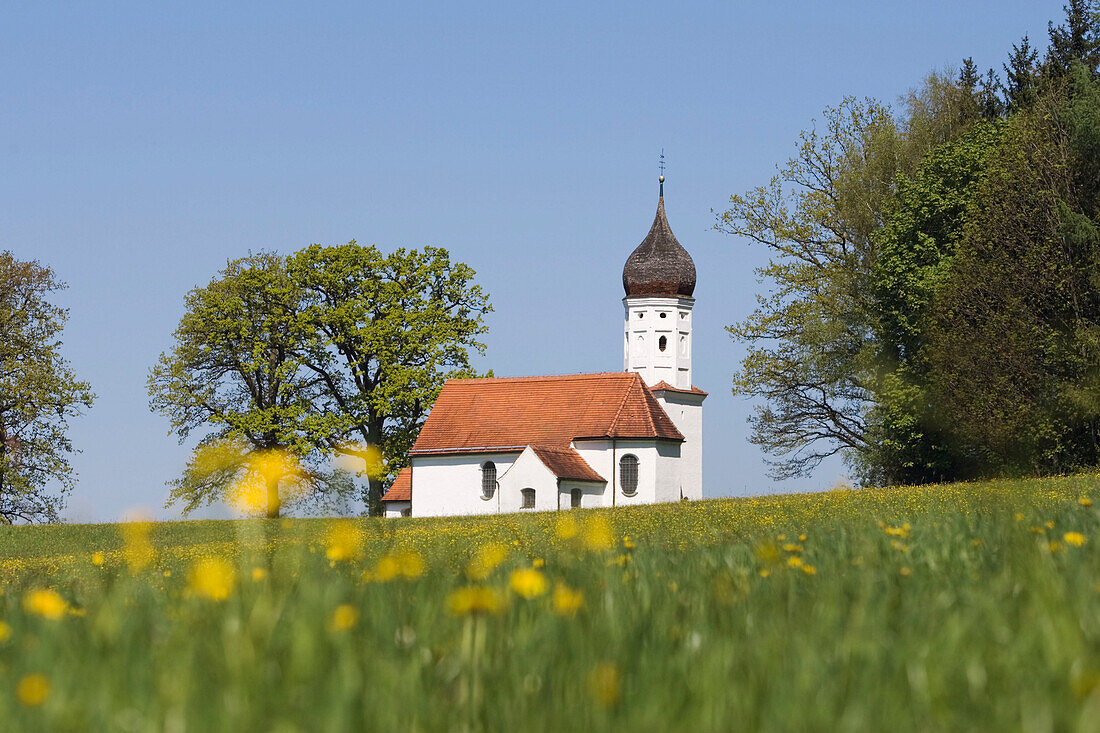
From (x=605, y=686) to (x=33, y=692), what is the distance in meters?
1.39

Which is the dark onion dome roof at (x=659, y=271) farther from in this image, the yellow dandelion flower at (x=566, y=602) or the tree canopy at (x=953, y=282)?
the yellow dandelion flower at (x=566, y=602)

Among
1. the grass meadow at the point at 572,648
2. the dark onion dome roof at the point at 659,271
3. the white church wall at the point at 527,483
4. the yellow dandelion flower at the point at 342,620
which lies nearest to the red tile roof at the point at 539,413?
the white church wall at the point at 527,483

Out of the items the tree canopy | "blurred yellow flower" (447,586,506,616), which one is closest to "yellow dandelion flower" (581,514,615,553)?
"blurred yellow flower" (447,586,506,616)

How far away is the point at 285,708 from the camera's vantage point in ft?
9.91

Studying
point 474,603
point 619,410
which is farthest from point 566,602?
point 619,410

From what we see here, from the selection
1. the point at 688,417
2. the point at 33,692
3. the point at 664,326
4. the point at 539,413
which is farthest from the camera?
the point at 664,326

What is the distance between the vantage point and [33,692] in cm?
287

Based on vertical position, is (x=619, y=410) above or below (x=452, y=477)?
above

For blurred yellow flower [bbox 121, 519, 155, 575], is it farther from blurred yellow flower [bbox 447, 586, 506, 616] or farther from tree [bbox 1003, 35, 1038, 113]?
tree [bbox 1003, 35, 1038, 113]

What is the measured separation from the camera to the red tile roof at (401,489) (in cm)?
5872

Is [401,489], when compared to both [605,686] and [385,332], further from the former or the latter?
[605,686]

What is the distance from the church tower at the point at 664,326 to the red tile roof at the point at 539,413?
731 cm

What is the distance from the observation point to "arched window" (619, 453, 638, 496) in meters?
53.8

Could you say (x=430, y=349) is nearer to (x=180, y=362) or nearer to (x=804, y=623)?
(x=180, y=362)
